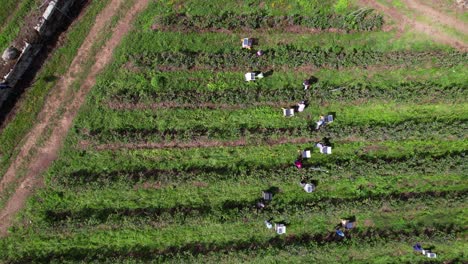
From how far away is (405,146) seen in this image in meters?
33.2

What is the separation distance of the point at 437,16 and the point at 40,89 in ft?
111

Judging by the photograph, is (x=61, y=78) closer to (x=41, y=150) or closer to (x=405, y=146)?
(x=41, y=150)

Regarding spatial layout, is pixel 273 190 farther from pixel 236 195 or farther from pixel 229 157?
pixel 229 157

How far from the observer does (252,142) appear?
32.5 m

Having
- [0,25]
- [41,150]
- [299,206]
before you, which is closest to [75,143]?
[41,150]

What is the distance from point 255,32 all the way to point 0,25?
20639mm

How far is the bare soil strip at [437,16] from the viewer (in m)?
33.0

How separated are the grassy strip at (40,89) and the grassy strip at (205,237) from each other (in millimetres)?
7291

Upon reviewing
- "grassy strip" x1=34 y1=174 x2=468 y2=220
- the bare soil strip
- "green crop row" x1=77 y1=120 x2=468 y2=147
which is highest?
the bare soil strip

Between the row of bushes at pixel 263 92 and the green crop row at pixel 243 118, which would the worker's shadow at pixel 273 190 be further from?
the row of bushes at pixel 263 92

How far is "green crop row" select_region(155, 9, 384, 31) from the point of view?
32.0m

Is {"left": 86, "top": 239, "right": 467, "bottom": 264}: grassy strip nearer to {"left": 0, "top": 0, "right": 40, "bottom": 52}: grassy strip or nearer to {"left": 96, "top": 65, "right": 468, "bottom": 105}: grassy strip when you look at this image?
{"left": 96, "top": 65, "right": 468, "bottom": 105}: grassy strip

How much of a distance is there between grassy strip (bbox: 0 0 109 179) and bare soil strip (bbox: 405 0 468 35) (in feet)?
87.4

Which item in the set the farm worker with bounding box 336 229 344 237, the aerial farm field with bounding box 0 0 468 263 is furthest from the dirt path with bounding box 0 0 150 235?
the farm worker with bounding box 336 229 344 237
